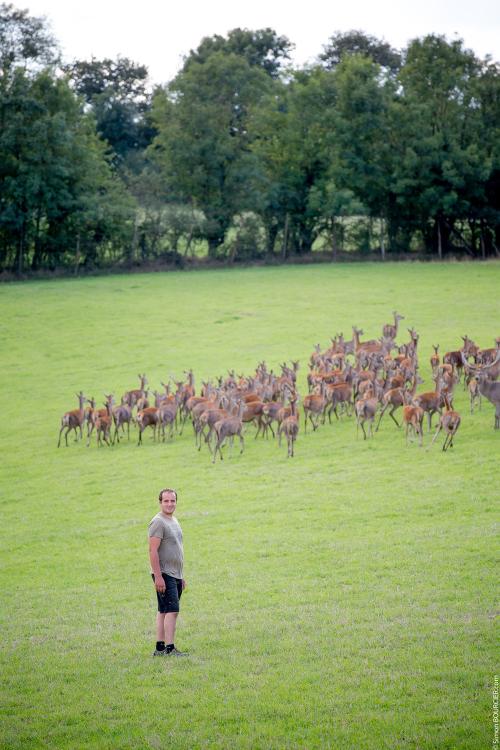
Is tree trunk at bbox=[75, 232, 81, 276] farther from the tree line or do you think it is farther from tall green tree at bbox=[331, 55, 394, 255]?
tall green tree at bbox=[331, 55, 394, 255]

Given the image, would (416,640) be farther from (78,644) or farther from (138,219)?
(138,219)

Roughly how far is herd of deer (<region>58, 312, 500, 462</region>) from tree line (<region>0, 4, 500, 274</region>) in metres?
25.4

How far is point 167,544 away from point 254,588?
9.02 feet

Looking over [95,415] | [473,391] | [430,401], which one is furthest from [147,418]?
[473,391]

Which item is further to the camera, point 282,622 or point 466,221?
point 466,221

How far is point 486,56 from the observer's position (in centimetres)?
5047

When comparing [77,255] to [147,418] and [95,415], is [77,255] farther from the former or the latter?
[147,418]

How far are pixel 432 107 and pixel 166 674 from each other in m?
44.9

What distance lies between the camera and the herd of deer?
2003 cm

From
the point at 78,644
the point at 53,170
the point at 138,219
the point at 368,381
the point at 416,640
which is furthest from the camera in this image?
the point at 138,219

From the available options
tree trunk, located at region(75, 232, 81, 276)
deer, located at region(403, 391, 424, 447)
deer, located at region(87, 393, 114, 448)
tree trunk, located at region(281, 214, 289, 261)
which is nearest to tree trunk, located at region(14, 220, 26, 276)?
tree trunk, located at region(75, 232, 81, 276)

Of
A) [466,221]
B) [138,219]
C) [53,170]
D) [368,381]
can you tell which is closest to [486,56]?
[466,221]

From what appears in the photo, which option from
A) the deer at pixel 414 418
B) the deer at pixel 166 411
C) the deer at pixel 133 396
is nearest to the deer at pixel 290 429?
the deer at pixel 414 418

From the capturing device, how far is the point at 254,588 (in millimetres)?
12312
